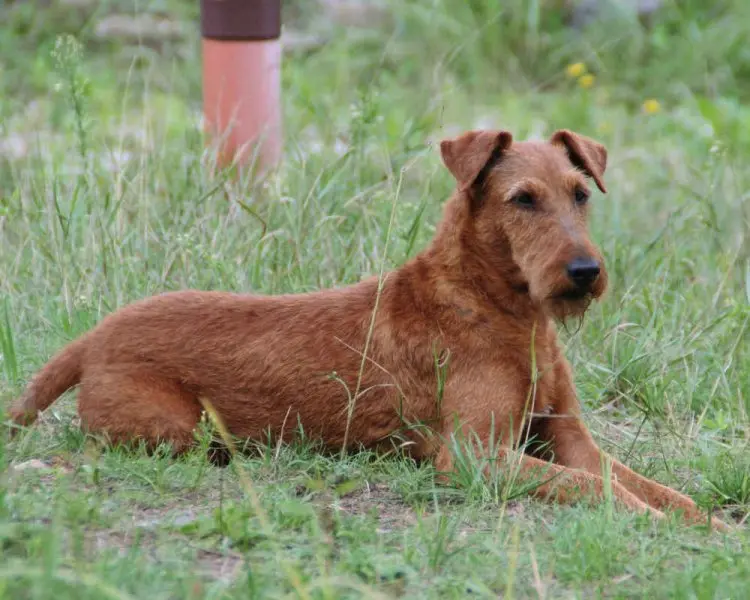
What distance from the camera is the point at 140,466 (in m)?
4.02

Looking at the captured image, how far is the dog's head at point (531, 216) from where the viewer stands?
408 cm

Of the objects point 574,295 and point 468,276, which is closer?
point 574,295

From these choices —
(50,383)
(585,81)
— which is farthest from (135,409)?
(585,81)

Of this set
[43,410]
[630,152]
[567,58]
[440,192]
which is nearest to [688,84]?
[567,58]

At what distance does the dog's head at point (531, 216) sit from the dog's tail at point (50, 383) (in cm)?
139

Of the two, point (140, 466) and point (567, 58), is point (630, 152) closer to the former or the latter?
point (567, 58)

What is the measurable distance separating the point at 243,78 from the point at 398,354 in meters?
2.33

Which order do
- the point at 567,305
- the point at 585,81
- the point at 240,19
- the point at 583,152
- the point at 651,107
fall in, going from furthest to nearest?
1. the point at 585,81
2. the point at 651,107
3. the point at 240,19
4. the point at 583,152
5. the point at 567,305

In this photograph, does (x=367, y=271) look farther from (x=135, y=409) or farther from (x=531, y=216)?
(x=135, y=409)

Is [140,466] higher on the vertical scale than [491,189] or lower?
lower

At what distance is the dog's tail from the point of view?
14.3 feet

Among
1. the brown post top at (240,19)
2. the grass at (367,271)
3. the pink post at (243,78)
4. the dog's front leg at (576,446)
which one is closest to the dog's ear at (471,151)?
the grass at (367,271)

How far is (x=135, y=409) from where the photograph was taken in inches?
168

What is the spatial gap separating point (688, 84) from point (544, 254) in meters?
6.31
